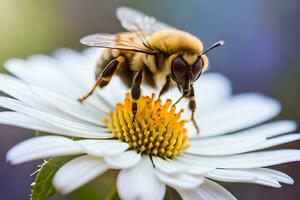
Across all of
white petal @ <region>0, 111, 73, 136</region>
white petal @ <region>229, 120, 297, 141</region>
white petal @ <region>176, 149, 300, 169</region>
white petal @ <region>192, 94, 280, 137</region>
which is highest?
white petal @ <region>0, 111, 73, 136</region>

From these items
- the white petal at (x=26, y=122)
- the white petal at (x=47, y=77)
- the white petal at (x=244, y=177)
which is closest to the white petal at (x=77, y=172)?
the white petal at (x=26, y=122)

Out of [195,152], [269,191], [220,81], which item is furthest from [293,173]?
[195,152]

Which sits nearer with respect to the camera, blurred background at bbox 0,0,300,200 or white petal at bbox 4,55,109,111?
white petal at bbox 4,55,109,111

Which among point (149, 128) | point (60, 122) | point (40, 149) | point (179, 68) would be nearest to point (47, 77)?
point (149, 128)

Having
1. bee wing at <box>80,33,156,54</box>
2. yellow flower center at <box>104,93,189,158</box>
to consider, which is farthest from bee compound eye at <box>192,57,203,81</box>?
yellow flower center at <box>104,93,189,158</box>

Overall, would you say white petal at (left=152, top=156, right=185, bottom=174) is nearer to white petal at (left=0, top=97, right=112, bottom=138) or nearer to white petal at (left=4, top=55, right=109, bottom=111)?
white petal at (left=0, top=97, right=112, bottom=138)

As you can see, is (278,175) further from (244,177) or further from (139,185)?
(139,185)

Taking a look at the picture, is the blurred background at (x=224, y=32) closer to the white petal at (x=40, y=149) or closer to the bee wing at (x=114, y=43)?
the bee wing at (x=114, y=43)
